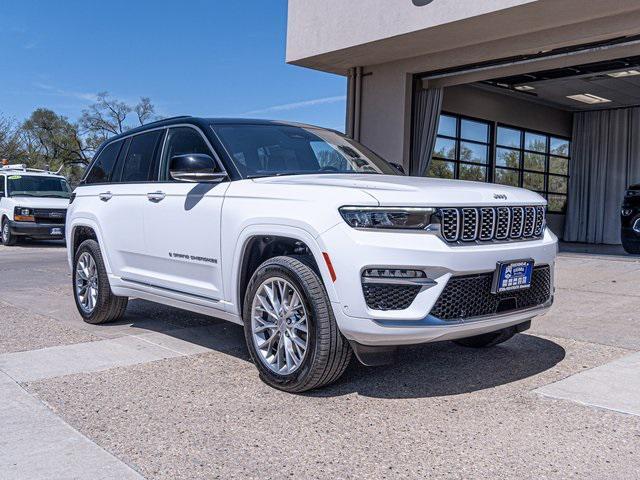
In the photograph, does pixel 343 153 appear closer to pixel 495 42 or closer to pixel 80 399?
pixel 80 399

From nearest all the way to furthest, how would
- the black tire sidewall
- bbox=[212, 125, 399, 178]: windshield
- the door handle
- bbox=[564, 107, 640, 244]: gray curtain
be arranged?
the black tire sidewall, bbox=[212, 125, 399, 178]: windshield, the door handle, bbox=[564, 107, 640, 244]: gray curtain

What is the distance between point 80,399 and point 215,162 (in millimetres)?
1895

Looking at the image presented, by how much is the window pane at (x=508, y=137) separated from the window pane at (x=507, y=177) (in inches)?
31.4

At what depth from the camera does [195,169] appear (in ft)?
15.5

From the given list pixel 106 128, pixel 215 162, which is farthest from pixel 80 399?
pixel 106 128

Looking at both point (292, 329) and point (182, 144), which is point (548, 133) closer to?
point (182, 144)

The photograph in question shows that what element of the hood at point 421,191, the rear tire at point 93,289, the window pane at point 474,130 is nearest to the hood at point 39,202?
the window pane at point 474,130

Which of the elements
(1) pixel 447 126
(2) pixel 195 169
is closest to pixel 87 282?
(2) pixel 195 169

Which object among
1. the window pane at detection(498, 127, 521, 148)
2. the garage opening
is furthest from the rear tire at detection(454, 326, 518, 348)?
the window pane at detection(498, 127, 521, 148)

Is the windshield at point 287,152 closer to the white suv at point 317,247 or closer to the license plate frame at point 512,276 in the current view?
the white suv at point 317,247

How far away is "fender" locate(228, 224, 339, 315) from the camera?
391cm

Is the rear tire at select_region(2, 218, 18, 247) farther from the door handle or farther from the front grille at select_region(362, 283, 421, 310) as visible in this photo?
the front grille at select_region(362, 283, 421, 310)

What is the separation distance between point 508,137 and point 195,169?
1717 cm

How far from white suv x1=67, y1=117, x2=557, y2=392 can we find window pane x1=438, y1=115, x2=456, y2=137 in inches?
488
